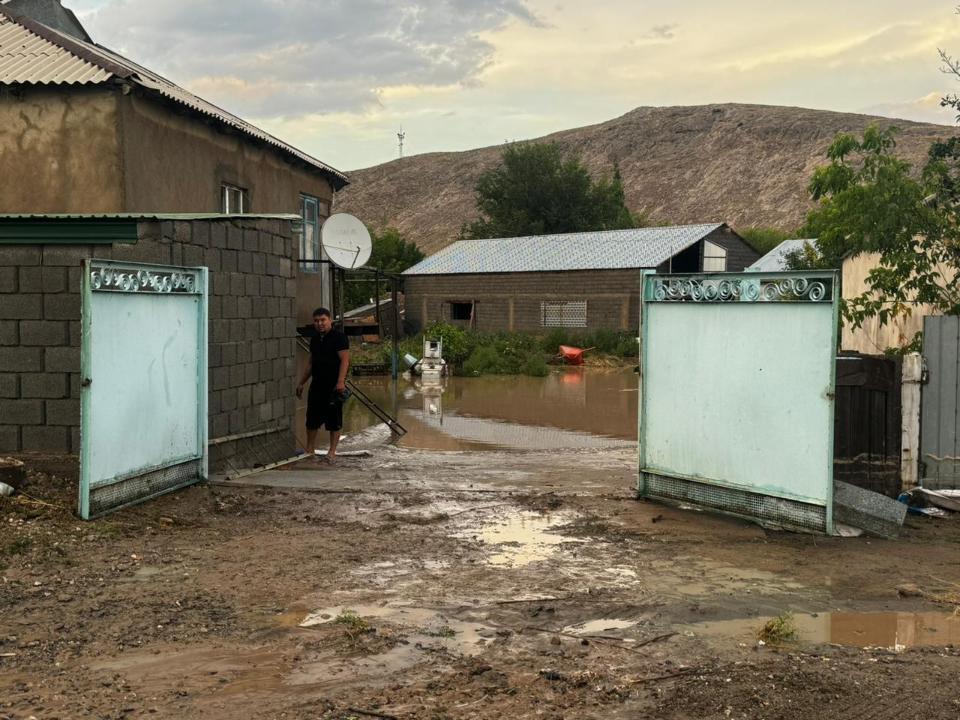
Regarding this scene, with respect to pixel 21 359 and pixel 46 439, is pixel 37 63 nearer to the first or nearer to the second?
pixel 21 359

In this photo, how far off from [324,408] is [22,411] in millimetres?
3364

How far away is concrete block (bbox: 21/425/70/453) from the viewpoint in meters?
7.50

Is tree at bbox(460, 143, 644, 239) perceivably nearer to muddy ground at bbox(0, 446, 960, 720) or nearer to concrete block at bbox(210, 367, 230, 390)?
concrete block at bbox(210, 367, 230, 390)

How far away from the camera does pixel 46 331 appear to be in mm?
7434

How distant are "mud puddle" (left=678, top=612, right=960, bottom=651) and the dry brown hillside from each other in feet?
277

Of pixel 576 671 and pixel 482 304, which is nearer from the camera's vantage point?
pixel 576 671

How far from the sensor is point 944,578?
5707 mm

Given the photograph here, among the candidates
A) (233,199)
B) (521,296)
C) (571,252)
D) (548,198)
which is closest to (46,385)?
(233,199)

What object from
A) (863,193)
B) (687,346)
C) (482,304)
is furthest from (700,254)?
(687,346)

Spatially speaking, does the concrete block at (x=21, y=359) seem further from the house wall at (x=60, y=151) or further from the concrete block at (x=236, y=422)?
the house wall at (x=60, y=151)

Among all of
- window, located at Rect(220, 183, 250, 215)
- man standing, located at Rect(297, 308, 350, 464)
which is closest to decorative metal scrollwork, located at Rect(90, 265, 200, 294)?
man standing, located at Rect(297, 308, 350, 464)

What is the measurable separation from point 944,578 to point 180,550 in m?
4.89

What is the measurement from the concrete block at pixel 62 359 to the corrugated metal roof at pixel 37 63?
16.2ft

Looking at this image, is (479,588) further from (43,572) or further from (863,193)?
(863,193)
